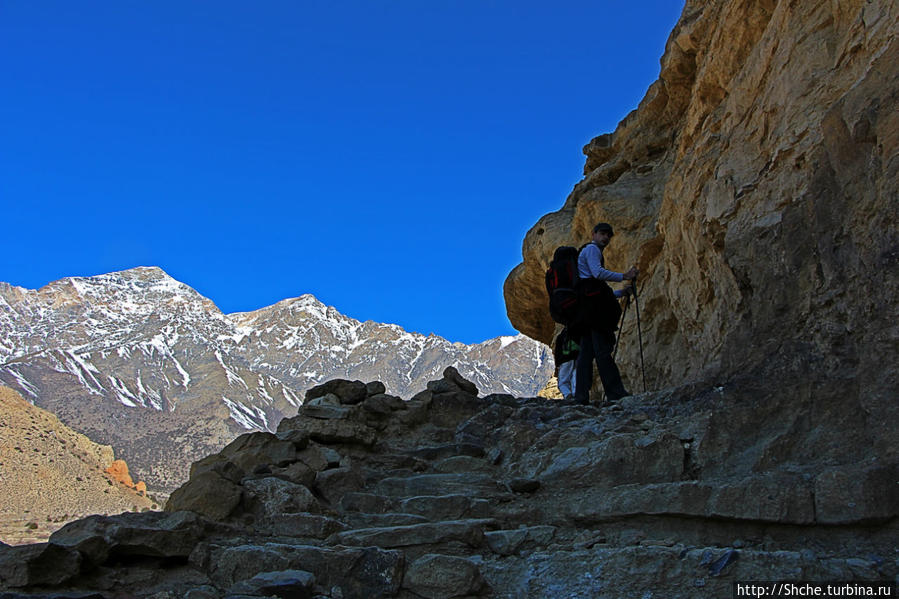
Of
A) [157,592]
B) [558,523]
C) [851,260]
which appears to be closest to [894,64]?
[851,260]

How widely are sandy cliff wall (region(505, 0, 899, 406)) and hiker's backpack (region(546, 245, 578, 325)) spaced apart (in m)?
1.87

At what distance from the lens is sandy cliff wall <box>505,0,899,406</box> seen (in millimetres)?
5883

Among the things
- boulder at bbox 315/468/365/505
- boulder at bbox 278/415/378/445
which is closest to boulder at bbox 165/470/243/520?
boulder at bbox 315/468/365/505

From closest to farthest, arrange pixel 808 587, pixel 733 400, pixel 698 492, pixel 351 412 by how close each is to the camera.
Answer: pixel 808 587
pixel 698 492
pixel 733 400
pixel 351 412

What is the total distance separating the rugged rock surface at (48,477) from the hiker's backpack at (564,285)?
42.1 m

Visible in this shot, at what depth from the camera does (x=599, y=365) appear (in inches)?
404

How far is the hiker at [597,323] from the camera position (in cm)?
1031

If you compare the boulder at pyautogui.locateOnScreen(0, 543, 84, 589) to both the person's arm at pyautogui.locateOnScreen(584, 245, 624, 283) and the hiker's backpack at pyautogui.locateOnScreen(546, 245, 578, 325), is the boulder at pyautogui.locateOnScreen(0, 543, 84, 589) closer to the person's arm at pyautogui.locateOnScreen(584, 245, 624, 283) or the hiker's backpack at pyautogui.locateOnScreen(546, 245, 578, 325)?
the hiker's backpack at pyautogui.locateOnScreen(546, 245, 578, 325)

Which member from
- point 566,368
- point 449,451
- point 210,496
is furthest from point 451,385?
point 210,496

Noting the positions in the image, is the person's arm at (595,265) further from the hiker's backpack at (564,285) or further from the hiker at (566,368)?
the hiker at (566,368)

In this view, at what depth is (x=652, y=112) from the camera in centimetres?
1822

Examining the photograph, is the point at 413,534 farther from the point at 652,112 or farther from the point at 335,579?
the point at 652,112

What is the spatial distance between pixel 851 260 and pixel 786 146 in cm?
246

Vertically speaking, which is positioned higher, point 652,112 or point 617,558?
point 652,112
